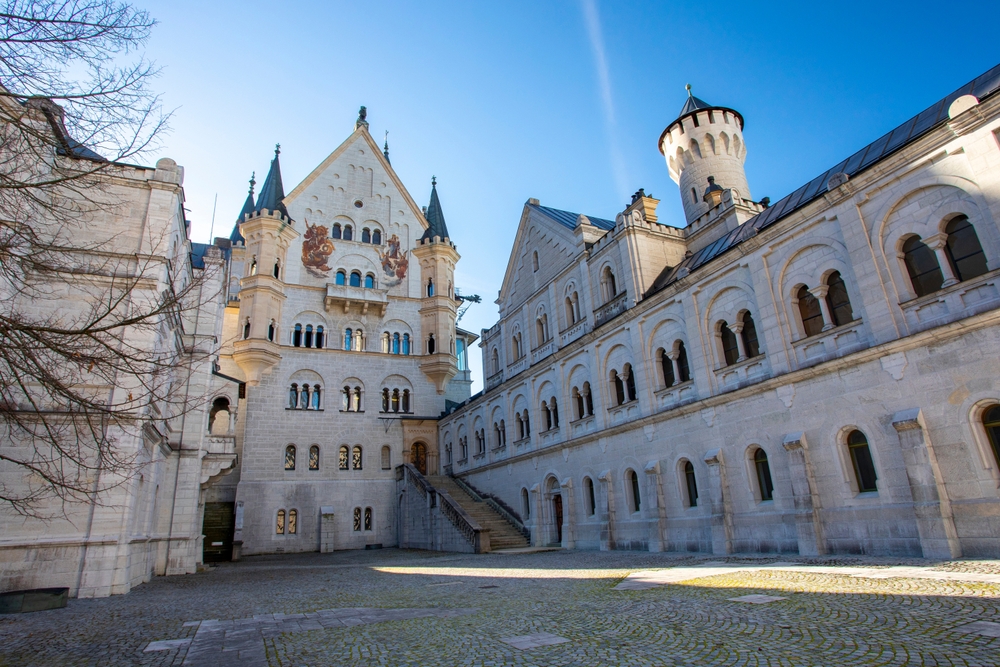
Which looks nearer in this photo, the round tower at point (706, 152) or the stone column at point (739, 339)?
the stone column at point (739, 339)

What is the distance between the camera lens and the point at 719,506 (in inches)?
707

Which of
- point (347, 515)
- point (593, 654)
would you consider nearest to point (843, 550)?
point (593, 654)

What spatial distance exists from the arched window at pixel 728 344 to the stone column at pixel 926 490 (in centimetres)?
618

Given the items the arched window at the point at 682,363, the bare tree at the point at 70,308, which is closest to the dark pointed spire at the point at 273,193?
the bare tree at the point at 70,308

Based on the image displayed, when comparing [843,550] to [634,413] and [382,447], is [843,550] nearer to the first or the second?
[634,413]

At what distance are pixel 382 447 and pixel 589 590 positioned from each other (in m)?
30.1

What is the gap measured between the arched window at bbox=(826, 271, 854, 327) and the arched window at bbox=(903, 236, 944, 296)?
1.60 meters

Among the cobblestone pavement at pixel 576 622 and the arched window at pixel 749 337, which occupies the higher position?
the arched window at pixel 749 337

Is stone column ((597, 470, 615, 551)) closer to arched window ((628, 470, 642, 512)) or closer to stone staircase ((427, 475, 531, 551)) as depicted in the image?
arched window ((628, 470, 642, 512))

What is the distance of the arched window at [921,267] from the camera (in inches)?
536

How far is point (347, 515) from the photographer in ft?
122

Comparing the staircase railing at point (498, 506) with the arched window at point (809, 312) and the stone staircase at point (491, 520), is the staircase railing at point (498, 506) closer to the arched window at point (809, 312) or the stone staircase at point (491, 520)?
the stone staircase at point (491, 520)

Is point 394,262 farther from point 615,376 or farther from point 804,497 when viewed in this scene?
point 804,497

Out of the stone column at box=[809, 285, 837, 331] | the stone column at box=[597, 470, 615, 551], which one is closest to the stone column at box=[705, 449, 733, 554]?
the stone column at box=[809, 285, 837, 331]
